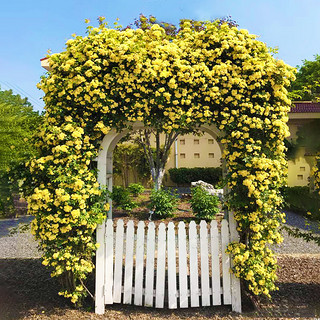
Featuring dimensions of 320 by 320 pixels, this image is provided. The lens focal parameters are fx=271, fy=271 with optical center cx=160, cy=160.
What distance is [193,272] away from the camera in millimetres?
3342

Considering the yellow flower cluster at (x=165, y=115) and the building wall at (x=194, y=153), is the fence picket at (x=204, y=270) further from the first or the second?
the building wall at (x=194, y=153)

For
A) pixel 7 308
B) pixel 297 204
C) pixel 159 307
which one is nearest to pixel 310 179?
pixel 297 204

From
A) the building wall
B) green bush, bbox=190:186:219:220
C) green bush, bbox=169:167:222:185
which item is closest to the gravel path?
green bush, bbox=190:186:219:220

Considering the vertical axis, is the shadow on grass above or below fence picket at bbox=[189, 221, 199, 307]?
below

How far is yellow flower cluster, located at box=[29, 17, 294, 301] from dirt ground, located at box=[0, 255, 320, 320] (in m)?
0.29

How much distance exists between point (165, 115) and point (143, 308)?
2.36 meters

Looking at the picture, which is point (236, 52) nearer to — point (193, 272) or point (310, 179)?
point (310, 179)

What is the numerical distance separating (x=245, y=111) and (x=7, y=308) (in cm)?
373

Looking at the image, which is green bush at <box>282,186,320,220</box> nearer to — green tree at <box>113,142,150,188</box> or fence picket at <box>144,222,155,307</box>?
fence picket at <box>144,222,155,307</box>

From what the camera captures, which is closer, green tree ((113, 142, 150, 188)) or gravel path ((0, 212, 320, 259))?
gravel path ((0, 212, 320, 259))

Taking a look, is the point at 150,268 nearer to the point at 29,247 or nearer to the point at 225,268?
the point at 225,268

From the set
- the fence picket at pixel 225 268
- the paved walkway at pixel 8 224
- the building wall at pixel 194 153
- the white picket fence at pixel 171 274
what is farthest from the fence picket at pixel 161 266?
the building wall at pixel 194 153

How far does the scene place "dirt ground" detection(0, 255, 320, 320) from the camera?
313 cm

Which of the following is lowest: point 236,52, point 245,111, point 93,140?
point 93,140
